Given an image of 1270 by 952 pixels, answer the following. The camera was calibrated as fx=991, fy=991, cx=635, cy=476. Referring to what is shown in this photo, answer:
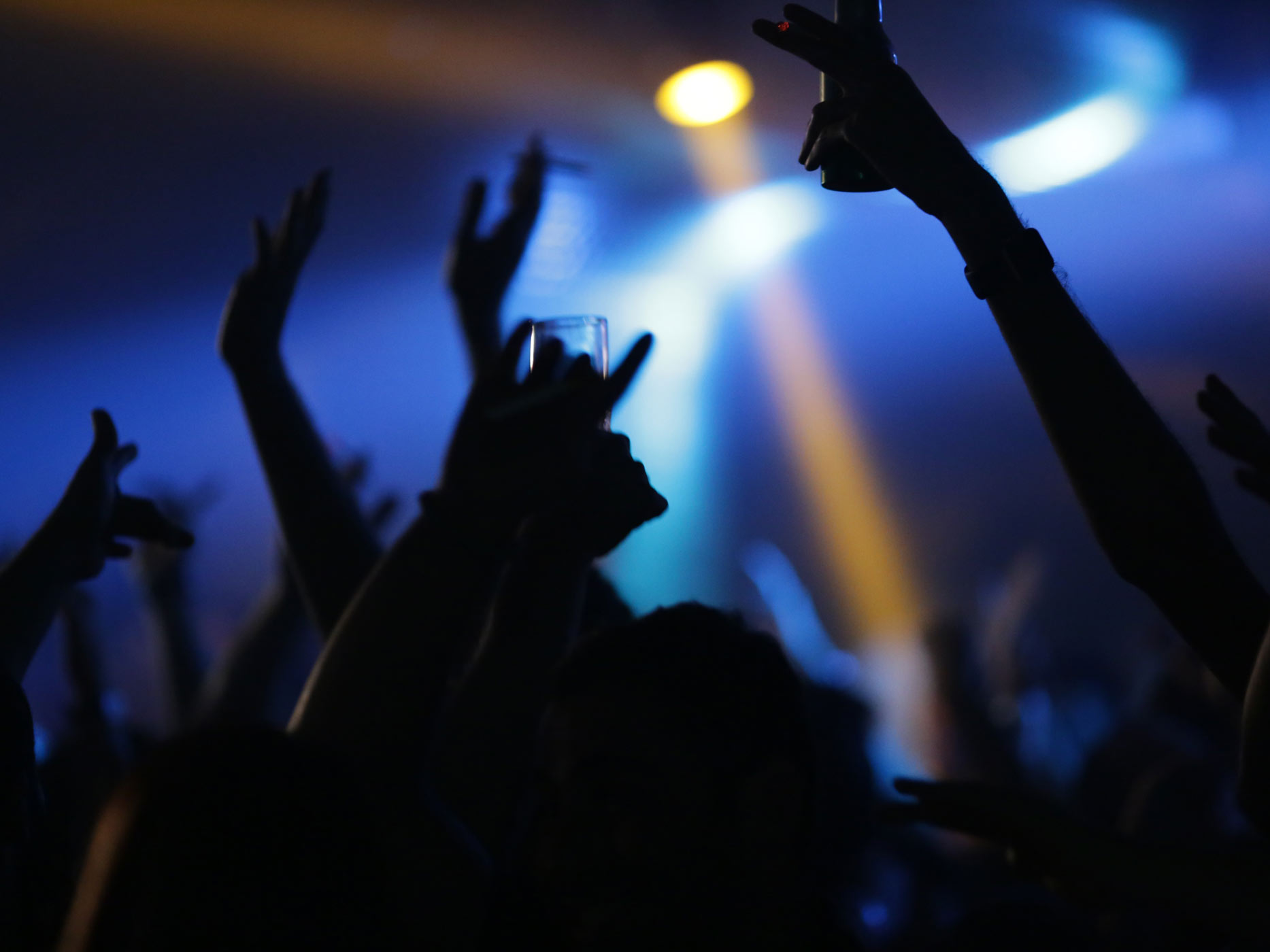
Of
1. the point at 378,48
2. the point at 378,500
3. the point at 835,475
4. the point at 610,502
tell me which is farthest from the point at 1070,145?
the point at 610,502

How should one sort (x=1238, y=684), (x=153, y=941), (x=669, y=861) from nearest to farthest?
(x=153, y=941)
(x=669, y=861)
(x=1238, y=684)

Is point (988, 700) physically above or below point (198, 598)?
below

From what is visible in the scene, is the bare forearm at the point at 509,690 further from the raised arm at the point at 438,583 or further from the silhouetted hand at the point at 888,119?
the silhouetted hand at the point at 888,119

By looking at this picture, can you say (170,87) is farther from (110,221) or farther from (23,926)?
(23,926)

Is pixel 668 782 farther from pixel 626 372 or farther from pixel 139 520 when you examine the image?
pixel 139 520

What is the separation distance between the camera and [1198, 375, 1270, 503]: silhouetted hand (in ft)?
2.67

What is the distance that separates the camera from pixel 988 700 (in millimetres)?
2553

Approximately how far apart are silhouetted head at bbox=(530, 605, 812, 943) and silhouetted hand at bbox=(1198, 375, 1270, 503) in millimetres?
416

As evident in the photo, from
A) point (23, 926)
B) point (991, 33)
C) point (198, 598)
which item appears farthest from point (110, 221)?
point (23, 926)

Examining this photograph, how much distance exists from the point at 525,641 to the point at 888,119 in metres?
0.57

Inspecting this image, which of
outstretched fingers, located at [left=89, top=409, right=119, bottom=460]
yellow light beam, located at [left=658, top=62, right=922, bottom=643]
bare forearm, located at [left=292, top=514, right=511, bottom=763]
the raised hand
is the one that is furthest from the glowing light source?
bare forearm, located at [left=292, top=514, right=511, bottom=763]

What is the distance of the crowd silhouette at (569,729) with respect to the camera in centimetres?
58

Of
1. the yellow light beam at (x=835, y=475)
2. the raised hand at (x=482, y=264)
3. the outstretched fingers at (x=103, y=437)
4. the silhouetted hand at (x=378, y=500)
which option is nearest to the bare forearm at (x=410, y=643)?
the outstretched fingers at (x=103, y=437)

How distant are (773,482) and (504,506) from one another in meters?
4.84
